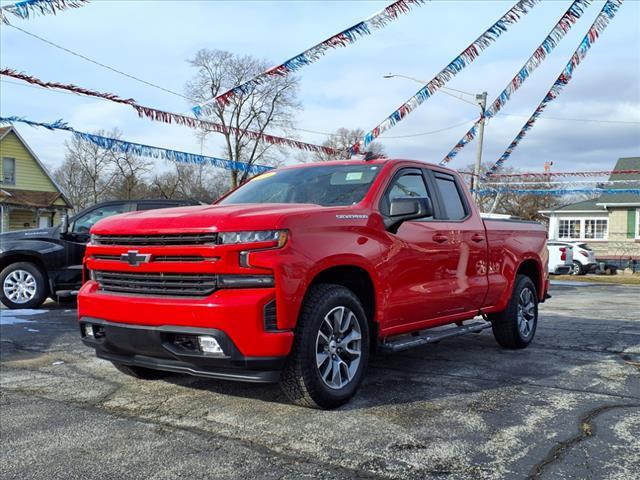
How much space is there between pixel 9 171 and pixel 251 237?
31.4 metres

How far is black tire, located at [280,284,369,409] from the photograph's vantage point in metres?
3.87

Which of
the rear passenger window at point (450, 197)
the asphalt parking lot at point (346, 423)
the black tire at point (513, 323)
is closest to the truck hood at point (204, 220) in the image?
the asphalt parking lot at point (346, 423)

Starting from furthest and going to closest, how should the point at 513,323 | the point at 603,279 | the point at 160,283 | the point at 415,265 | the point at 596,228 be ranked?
the point at 596,228, the point at 603,279, the point at 513,323, the point at 415,265, the point at 160,283

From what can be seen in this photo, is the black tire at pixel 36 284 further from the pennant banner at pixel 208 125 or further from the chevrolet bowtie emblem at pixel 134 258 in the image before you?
the chevrolet bowtie emblem at pixel 134 258

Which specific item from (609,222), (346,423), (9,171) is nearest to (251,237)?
(346,423)

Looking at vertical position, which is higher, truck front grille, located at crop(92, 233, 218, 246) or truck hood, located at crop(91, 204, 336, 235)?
truck hood, located at crop(91, 204, 336, 235)

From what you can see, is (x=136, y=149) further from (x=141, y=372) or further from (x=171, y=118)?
(x=141, y=372)

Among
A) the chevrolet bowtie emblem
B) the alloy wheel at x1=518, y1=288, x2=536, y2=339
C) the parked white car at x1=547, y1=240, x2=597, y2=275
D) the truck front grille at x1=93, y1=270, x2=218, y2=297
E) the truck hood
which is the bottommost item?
the parked white car at x1=547, y1=240, x2=597, y2=275

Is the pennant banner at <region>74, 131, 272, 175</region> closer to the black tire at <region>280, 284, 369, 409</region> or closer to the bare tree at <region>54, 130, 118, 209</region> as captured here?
the black tire at <region>280, 284, 369, 409</region>

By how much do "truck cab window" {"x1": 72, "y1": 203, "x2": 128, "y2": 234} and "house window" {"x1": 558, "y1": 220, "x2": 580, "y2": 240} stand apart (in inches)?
1270

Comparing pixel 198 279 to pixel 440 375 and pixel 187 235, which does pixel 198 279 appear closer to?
pixel 187 235

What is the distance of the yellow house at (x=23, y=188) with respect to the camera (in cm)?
2981

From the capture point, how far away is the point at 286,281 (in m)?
3.75

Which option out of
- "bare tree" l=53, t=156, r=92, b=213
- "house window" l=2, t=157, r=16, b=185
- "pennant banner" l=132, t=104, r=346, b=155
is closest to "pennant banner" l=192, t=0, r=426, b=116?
"pennant banner" l=132, t=104, r=346, b=155
